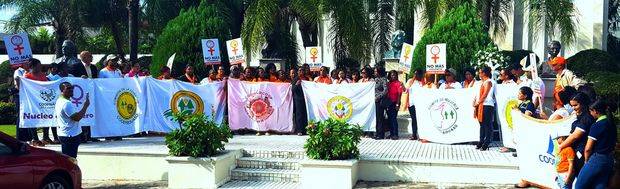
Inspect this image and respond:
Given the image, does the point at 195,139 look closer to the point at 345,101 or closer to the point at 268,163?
the point at 268,163

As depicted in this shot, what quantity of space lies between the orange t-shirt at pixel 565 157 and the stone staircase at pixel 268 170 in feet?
13.1

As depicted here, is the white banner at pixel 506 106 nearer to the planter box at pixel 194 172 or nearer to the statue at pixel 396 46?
the planter box at pixel 194 172

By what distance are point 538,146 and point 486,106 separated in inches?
114

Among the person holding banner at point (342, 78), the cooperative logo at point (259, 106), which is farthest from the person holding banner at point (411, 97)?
the cooperative logo at point (259, 106)

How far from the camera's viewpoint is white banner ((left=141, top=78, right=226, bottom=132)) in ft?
45.0

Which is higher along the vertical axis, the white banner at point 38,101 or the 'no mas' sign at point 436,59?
the 'no mas' sign at point 436,59

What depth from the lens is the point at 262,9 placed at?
16422 mm

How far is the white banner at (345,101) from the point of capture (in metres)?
13.8

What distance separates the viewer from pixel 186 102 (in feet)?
45.6

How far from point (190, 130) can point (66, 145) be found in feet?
6.07

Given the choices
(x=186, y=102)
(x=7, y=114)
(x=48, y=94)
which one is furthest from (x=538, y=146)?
(x=7, y=114)

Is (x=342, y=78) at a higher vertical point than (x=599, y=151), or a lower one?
higher

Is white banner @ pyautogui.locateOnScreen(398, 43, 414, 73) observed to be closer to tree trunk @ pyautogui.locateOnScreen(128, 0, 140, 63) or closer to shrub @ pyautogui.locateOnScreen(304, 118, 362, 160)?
shrub @ pyautogui.locateOnScreen(304, 118, 362, 160)

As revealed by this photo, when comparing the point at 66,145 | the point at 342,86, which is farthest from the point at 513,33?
the point at 66,145
